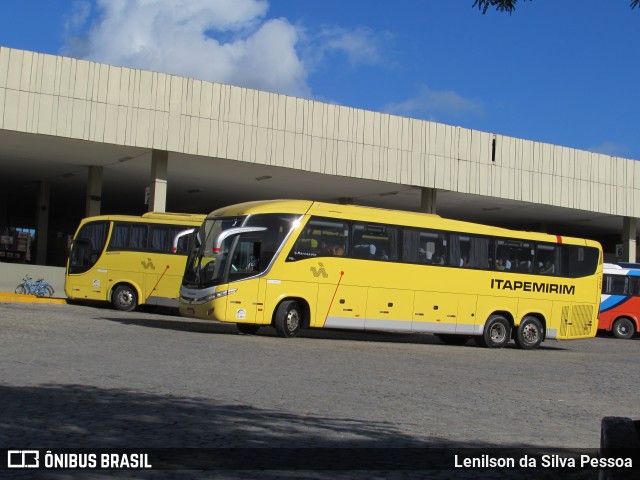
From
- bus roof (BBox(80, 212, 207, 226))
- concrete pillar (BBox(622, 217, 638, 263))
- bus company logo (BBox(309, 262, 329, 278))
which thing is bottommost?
bus company logo (BBox(309, 262, 329, 278))

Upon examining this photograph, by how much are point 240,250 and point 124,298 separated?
887 centimetres

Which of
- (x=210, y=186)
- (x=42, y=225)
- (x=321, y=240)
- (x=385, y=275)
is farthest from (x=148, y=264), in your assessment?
(x=42, y=225)

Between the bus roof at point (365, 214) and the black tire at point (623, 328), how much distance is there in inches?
379

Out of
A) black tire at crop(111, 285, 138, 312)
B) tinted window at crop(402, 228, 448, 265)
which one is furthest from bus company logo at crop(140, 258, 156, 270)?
tinted window at crop(402, 228, 448, 265)

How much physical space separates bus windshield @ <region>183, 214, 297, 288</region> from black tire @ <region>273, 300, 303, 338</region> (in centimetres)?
104

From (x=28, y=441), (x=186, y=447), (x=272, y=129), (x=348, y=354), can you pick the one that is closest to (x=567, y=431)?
(x=186, y=447)

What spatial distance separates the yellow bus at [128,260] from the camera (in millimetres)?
26344

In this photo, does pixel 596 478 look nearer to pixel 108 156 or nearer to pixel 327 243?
pixel 327 243

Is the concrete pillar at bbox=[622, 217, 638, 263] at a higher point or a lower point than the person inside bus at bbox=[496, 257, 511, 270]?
higher

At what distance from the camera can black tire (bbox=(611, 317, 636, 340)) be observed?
32.1 m

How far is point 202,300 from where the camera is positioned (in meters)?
18.9

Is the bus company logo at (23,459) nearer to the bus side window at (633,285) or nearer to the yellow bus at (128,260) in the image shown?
the yellow bus at (128,260)

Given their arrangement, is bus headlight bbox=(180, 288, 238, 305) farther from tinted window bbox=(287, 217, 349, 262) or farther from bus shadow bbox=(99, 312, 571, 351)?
tinted window bbox=(287, 217, 349, 262)

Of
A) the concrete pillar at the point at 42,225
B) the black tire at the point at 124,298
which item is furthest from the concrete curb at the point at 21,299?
the concrete pillar at the point at 42,225
